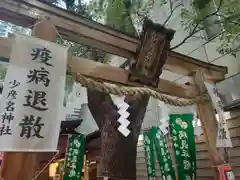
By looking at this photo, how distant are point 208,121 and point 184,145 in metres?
0.97

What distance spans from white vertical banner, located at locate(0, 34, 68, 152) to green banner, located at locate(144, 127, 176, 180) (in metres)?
3.86

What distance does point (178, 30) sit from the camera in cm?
700

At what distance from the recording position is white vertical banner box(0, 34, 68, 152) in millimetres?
1957

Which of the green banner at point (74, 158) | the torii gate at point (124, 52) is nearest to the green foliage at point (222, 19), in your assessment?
the torii gate at point (124, 52)

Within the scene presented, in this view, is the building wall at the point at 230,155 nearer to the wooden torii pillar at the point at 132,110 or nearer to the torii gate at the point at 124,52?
the torii gate at the point at 124,52

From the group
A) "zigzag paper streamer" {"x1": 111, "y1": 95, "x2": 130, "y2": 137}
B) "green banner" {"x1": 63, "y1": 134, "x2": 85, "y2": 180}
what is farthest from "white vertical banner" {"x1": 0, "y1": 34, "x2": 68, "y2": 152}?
"green banner" {"x1": 63, "y1": 134, "x2": 85, "y2": 180}

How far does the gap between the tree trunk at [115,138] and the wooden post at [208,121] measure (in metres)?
1.22

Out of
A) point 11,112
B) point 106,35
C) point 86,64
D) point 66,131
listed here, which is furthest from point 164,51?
point 66,131

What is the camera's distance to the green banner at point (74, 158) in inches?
267

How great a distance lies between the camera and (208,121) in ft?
13.2

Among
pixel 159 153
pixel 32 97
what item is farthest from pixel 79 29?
pixel 159 153

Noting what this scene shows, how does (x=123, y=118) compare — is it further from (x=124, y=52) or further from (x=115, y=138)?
(x=124, y=52)

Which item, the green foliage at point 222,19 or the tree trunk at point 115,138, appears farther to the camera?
the green foliage at point 222,19

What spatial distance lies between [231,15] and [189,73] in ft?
7.03
